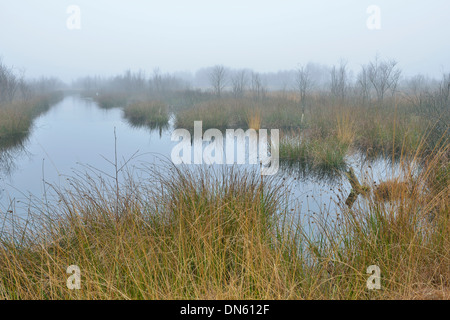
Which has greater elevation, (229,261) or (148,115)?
(148,115)

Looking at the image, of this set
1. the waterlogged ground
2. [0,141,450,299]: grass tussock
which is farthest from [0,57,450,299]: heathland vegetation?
the waterlogged ground

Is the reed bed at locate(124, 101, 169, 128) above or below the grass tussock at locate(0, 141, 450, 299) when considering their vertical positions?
above

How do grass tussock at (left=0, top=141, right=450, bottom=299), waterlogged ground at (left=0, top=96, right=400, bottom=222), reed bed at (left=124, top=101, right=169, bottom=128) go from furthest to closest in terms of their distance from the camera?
1. reed bed at (left=124, top=101, right=169, bottom=128)
2. waterlogged ground at (left=0, top=96, right=400, bottom=222)
3. grass tussock at (left=0, top=141, right=450, bottom=299)

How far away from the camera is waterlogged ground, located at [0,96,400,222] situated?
12.3 ft

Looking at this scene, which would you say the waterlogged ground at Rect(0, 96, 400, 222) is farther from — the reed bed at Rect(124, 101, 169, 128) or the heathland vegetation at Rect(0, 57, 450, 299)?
the reed bed at Rect(124, 101, 169, 128)

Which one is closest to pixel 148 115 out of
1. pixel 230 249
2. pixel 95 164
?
pixel 95 164

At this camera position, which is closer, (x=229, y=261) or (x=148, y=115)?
(x=229, y=261)

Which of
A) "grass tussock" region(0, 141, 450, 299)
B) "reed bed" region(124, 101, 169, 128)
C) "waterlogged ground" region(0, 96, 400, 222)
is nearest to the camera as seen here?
"grass tussock" region(0, 141, 450, 299)

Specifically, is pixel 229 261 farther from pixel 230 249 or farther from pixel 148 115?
pixel 148 115

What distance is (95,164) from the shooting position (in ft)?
21.4

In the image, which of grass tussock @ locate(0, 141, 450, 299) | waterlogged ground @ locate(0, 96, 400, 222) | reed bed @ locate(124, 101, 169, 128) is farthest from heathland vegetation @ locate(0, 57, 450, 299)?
reed bed @ locate(124, 101, 169, 128)

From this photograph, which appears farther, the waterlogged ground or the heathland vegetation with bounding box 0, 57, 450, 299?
the waterlogged ground
